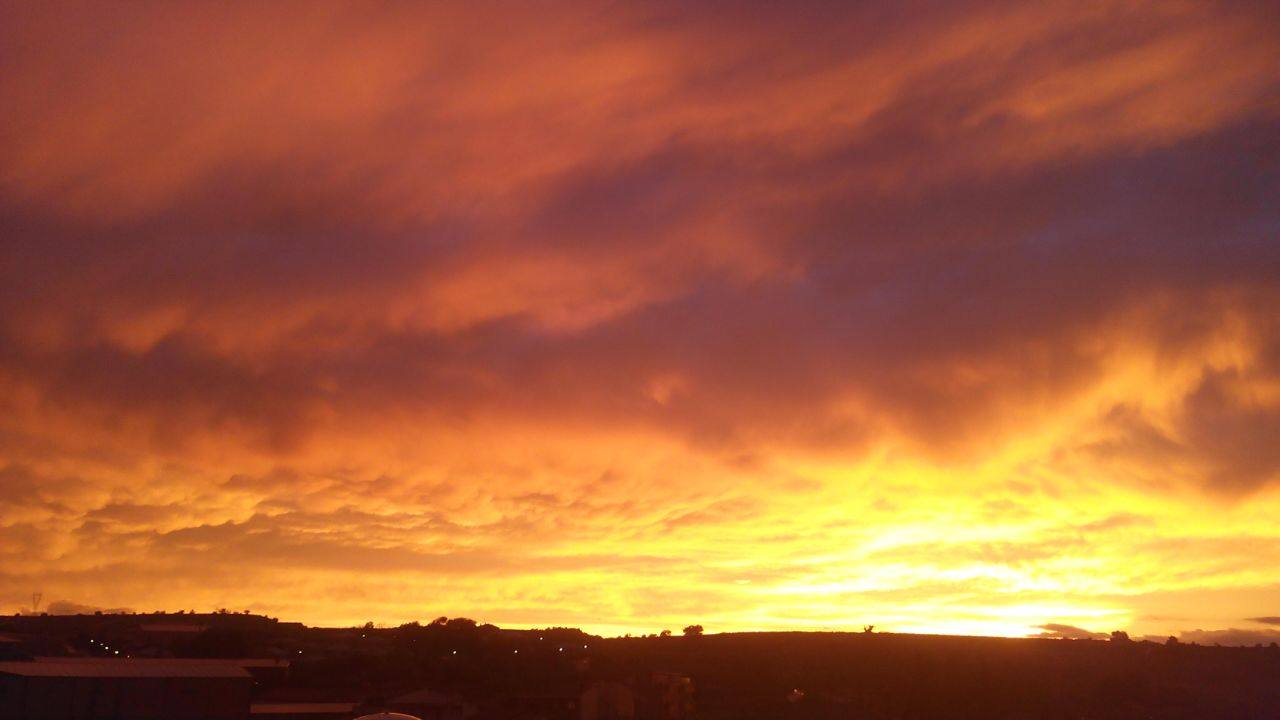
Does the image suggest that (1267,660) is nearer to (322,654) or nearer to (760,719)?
(760,719)

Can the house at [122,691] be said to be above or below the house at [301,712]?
above

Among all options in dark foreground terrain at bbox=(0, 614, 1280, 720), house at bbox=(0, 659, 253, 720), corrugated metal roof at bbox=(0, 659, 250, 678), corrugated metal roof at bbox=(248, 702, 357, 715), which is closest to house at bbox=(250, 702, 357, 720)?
corrugated metal roof at bbox=(248, 702, 357, 715)

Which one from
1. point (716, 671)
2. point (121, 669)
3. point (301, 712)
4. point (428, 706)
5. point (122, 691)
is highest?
point (121, 669)

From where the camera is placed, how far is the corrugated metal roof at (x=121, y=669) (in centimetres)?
5397

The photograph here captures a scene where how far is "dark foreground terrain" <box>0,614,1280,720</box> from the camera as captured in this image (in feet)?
257

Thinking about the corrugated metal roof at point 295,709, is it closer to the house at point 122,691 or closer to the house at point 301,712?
the house at point 301,712

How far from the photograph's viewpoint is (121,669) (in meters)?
57.0

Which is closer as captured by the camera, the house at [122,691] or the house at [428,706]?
the house at [122,691]

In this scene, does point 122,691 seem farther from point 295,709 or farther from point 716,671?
point 716,671

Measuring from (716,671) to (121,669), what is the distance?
205 feet

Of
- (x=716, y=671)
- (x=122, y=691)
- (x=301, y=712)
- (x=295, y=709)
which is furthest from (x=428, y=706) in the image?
(x=716, y=671)

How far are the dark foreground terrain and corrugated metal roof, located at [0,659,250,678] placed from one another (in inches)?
89.1

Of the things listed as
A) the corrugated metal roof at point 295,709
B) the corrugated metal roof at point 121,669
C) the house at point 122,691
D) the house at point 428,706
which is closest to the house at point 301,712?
the corrugated metal roof at point 295,709

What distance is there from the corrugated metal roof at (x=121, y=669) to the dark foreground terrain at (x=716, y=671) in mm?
2264
